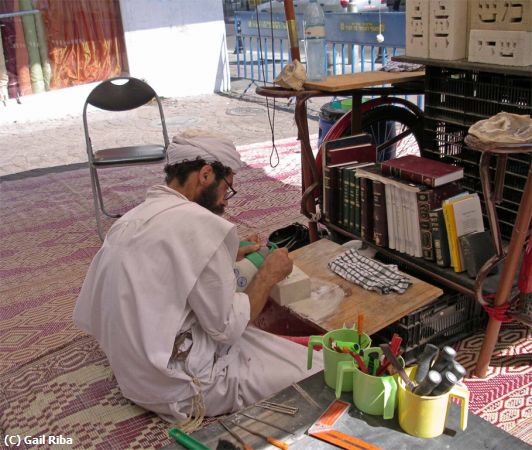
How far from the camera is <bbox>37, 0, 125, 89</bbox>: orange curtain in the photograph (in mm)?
8172

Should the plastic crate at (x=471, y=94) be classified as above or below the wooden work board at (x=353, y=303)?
above

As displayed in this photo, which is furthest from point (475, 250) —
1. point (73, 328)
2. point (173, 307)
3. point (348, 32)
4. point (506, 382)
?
point (348, 32)

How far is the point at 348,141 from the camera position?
3256mm

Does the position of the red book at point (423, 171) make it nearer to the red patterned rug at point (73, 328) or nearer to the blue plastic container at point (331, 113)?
the red patterned rug at point (73, 328)

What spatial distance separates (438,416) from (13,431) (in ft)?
5.56

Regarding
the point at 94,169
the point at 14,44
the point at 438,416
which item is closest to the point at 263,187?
the point at 94,169

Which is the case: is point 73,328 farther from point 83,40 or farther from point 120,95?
point 83,40

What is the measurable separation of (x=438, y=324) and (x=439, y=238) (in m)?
0.37

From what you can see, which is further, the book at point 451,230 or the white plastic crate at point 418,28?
the white plastic crate at point 418,28

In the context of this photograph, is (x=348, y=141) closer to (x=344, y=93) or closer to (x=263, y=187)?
(x=344, y=93)

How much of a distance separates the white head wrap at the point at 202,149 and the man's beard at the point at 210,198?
3.7 inches

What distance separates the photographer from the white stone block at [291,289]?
2527 millimetres

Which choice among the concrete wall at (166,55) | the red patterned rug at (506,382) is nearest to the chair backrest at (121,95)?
the red patterned rug at (506,382)

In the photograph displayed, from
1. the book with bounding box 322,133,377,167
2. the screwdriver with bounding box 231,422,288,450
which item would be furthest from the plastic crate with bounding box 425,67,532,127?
the screwdriver with bounding box 231,422,288,450
